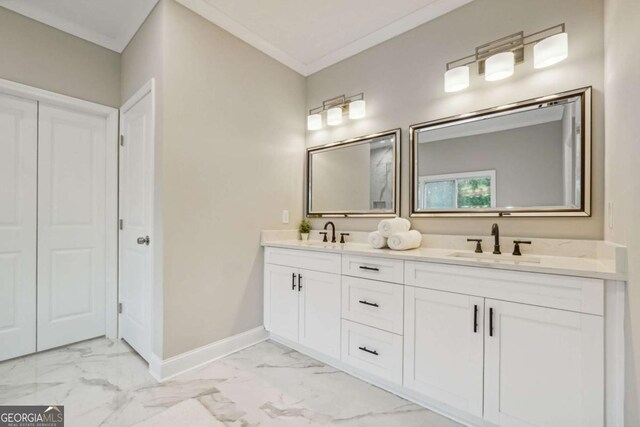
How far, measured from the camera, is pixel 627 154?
1.15 meters

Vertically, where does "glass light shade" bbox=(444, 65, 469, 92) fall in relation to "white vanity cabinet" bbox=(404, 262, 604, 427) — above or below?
above

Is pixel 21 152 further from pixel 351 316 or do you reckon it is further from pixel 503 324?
pixel 503 324

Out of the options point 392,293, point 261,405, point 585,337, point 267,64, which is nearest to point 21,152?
point 267,64

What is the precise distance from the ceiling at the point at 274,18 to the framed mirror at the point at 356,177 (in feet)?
2.86

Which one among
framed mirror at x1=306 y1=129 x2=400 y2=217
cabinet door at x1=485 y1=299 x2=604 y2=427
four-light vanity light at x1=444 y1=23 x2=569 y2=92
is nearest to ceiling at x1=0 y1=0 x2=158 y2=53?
framed mirror at x1=306 y1=129 x2=400 y2=217

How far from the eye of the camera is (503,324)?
136 cm

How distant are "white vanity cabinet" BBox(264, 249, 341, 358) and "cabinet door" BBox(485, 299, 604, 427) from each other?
970 mm

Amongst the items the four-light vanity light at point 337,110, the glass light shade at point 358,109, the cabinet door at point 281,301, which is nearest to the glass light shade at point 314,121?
the four-light vanity light at point 337,110

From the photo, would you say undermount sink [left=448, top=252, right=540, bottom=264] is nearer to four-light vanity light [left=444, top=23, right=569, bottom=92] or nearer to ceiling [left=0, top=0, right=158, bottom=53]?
four-light vanity light [left=444, top=23, right=569, bottom=92]

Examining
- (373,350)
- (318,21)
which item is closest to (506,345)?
(373,350)

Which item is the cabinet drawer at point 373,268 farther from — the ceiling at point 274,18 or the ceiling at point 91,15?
the ceiling at point 91,15

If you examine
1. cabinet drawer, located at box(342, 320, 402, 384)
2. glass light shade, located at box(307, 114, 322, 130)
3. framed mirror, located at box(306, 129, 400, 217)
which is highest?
glass light shade, located at box(307, 114, 322, 130)

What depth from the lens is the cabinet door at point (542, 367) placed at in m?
1.17

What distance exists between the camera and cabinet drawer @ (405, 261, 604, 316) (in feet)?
3.87
